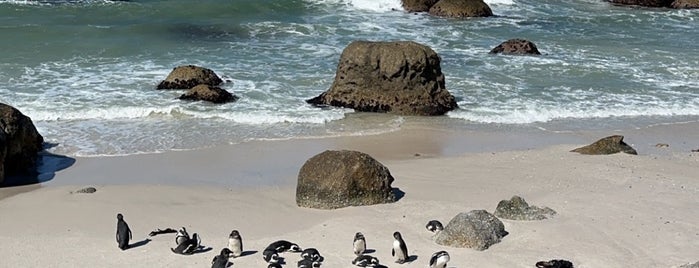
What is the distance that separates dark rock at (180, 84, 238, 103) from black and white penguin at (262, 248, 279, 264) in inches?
362

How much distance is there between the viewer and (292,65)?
23.5 metres

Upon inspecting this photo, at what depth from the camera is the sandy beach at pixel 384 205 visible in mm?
10859

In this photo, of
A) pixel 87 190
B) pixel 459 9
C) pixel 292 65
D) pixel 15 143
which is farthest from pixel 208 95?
pixel 459 9

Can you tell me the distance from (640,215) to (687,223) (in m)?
0.55

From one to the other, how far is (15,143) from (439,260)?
283 inches

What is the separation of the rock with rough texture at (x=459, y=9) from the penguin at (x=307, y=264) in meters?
22.3

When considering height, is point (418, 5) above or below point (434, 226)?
below

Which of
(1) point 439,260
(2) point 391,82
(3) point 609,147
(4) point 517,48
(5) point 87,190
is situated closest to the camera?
(1) point 439,260

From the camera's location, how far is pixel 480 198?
43.1 feet

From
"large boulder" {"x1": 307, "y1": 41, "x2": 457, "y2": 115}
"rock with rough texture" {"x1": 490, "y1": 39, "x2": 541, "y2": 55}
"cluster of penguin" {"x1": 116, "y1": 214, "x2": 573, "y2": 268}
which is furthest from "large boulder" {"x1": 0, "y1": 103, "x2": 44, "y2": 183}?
"rock with rough texture" {"x1": 490, "y1": 39, "x2": 541, "y2": 55}

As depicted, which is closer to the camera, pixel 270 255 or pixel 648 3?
pixel 270 255

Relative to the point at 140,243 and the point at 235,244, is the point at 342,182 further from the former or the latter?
the point at 140,243

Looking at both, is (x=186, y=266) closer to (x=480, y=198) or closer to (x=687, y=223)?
(x=480, y=198)

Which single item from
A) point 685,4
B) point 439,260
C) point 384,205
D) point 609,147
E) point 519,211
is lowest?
point 685,4
